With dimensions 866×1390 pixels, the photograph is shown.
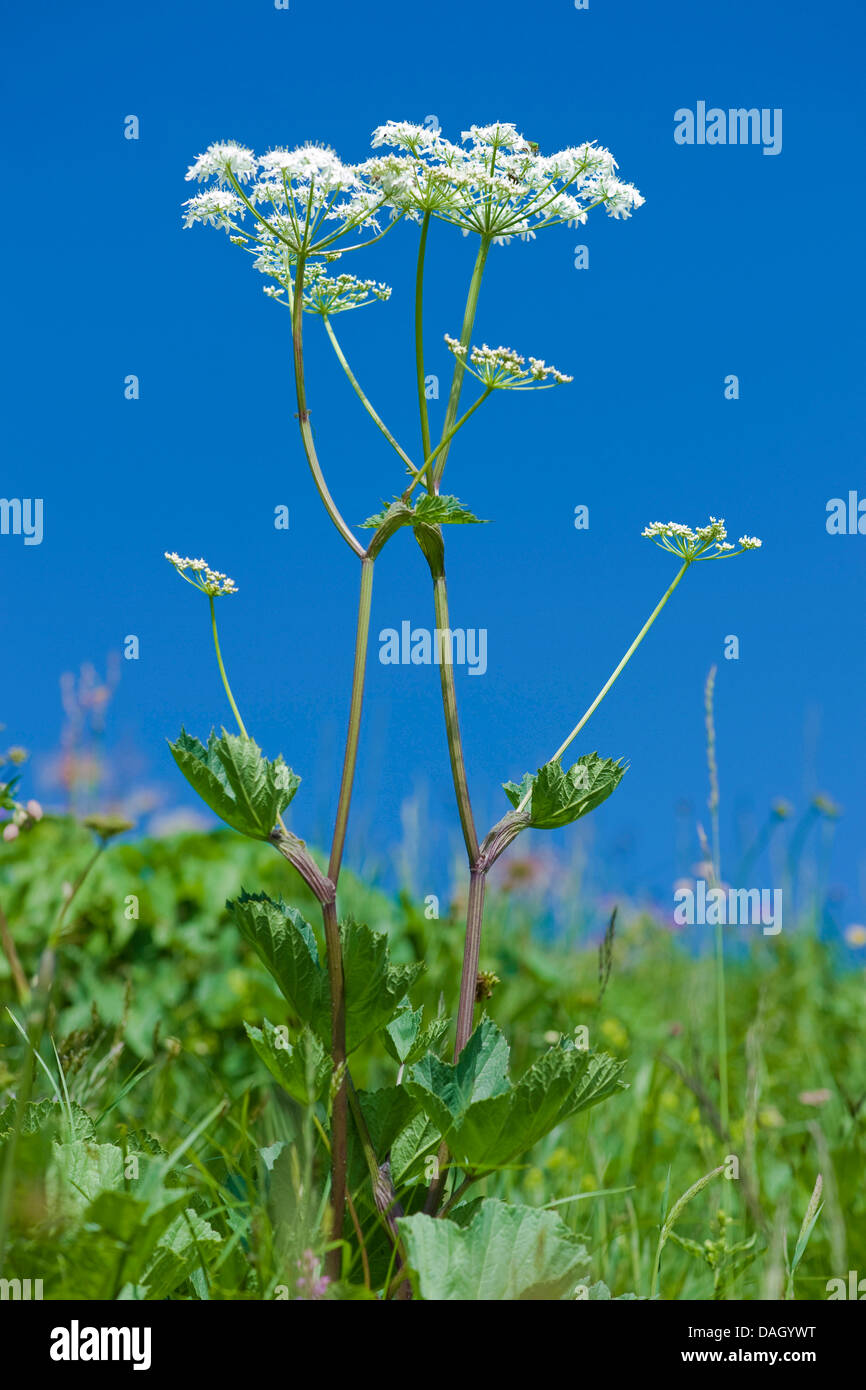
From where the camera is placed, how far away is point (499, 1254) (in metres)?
1.43

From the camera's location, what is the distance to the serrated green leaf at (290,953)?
1487 millimetres

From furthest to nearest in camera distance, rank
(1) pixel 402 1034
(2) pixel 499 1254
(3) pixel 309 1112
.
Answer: (1) pixel 402 1034
(2) pixel 499 1254
(3) pixel 309 1112

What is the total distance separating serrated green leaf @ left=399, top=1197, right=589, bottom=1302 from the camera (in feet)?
4.56

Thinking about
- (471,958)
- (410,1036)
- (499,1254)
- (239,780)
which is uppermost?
(239,780)

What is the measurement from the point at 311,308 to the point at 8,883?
3008 millimetres

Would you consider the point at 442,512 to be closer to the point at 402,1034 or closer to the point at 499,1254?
the point at 402,1034

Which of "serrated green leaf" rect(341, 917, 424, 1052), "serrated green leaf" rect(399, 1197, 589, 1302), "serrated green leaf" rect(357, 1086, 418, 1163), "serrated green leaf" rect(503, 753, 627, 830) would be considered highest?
"serrated green leaf" rect(503, 753, 627, 830)

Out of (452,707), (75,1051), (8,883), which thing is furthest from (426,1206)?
(8,883)

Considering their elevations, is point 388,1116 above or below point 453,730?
below

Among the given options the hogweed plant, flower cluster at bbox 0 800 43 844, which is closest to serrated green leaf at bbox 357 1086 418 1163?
the hogweed plant

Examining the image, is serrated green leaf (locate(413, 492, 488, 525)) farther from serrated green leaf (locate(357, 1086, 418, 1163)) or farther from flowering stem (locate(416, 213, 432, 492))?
serrated green leaf (locate(357, 1086, 418, 1163))

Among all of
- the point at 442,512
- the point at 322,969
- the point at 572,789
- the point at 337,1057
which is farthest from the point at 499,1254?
Answer: the point at 442,512

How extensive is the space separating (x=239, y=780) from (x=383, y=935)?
0.28m
